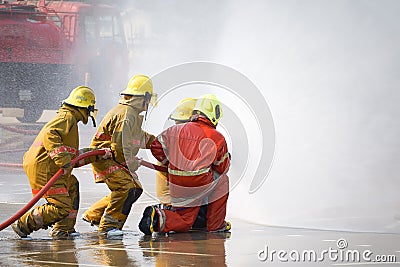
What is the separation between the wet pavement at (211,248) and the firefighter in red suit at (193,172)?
14 cm

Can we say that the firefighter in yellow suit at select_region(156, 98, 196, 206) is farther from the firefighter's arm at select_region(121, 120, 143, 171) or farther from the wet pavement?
the firefighter's arm at select_region(121, 120, 143, 171)

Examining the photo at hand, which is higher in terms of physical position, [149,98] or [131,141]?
[149,98]

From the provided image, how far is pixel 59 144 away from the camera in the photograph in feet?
22.0

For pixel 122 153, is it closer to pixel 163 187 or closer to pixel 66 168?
pixel 66 168

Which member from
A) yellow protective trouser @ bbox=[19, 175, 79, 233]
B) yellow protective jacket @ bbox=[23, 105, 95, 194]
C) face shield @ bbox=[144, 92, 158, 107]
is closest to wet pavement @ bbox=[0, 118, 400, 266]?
yellow protective trouser @ bbox=[19, 175, 79, 233]

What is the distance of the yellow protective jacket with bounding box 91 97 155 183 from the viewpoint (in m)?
7.13

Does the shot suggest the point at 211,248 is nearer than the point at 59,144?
Yes

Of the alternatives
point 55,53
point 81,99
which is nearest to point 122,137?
point 81,99

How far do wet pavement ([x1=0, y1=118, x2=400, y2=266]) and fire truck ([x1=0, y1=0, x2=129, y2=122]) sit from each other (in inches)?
428

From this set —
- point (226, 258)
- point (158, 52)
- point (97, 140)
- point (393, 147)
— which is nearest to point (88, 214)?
point (97, 140)

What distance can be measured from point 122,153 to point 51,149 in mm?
709

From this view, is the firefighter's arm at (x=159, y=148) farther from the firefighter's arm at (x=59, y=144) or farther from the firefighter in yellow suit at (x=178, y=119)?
the firefighter's arm at (x=59, y=144)

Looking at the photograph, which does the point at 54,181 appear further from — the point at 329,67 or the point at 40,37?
the point at 40,37

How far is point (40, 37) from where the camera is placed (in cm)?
1839
